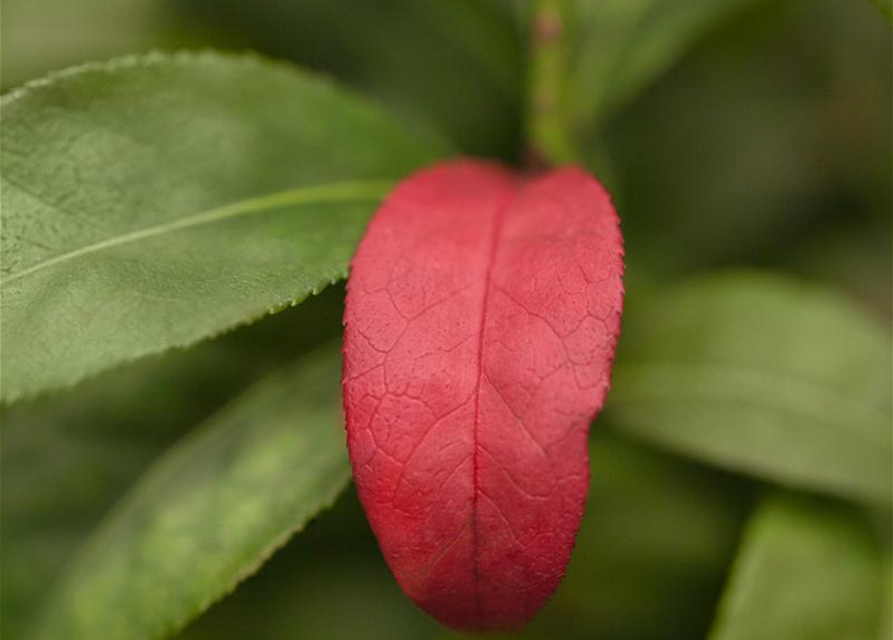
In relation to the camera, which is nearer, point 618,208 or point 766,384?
point 766,384

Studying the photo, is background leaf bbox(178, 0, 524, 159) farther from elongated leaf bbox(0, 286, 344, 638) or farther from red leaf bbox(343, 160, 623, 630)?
red leaf bbox(343, 160, 623, 630)

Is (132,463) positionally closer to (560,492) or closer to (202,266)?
(202,266)

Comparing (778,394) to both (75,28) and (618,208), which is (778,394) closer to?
(618,208)

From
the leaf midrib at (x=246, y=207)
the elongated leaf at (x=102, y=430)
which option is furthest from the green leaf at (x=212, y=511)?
the leaf midrib at (x=246, y=207)

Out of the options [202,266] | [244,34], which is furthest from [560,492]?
[244,34]

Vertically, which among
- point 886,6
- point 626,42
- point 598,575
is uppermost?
point 886,6

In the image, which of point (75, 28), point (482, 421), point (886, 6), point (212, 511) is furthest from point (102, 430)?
point (886, 6)

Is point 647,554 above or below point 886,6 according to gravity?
below
